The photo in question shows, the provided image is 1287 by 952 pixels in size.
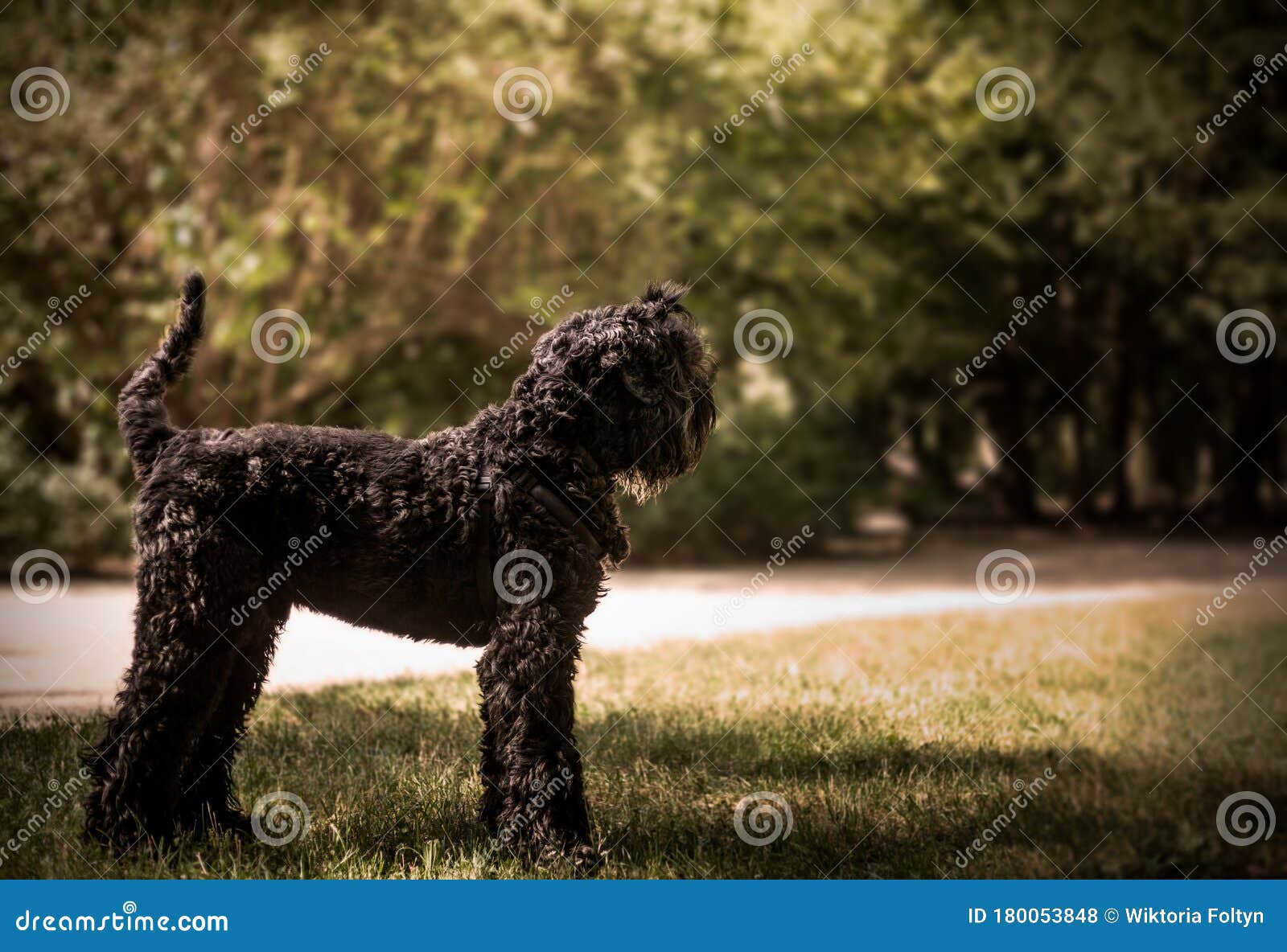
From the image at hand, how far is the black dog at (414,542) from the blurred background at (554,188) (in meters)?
7.22

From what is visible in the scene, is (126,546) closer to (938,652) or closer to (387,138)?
(387,138)

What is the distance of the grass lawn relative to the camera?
4.24 meters

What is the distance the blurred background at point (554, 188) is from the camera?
36.9ft

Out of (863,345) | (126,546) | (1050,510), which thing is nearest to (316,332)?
(126,546)

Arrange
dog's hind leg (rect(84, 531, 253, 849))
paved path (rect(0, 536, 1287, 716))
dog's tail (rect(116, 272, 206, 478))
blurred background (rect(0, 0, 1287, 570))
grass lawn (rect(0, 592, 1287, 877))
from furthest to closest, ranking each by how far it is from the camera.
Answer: blurred background (rect(0, 0, 1287, 570)) → paved path (rect(0, 536, 1287, 716)) → grass lawn (rect(0, 592, 1287, 877)) → dog's tail (rect(116, 272, 206, 478)) → dog's hind leg (rect(84, 531, 253, 849))

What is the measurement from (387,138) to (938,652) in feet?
25.7

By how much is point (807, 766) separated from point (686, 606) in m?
6.20

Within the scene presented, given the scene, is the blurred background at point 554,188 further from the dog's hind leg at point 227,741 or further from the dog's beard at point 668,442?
the dog's hind leg at point 227,741

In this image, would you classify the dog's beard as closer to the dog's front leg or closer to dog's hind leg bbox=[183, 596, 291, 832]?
the dog's front leg

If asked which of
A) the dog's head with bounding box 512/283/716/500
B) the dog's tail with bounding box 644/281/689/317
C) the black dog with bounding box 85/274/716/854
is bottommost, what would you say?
the black dog with bounding box 85/274/716/854

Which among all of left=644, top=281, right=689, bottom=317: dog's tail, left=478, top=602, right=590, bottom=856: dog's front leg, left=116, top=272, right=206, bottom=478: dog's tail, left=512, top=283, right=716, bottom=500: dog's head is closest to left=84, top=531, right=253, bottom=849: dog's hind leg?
left=116, top=272, right=206, bottom=478: dog's tail

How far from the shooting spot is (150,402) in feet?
13.6

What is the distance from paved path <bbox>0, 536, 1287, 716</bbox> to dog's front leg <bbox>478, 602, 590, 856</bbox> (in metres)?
0.33

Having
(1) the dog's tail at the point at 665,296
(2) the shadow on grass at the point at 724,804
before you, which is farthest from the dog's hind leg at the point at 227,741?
(1) the dog's tail at the point at 665,296
